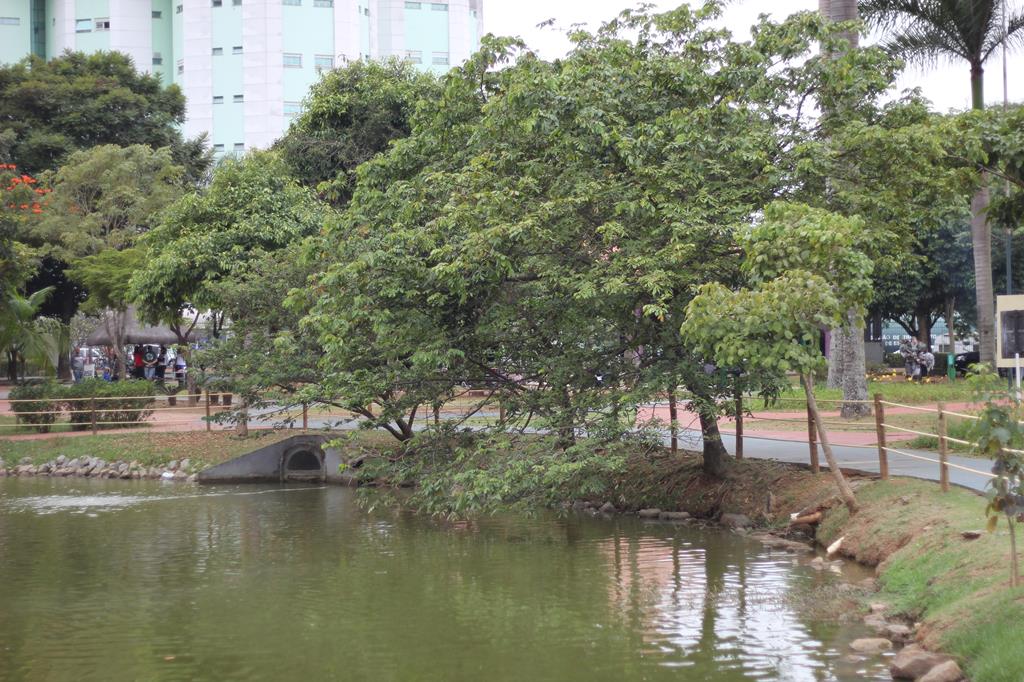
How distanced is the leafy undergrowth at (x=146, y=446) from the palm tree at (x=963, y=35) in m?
15.7

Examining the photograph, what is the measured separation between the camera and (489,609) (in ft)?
41.7

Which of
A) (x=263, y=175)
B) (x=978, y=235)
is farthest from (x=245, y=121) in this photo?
(x=978, y=235)

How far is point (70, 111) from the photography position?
154ft

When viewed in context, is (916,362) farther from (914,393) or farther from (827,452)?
(827,452)

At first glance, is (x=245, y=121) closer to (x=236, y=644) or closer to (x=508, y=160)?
(x=508, y=160)

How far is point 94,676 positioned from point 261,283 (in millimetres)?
14005

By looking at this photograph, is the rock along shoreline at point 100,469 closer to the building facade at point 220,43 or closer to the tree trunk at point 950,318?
the tree trunk at point 950,318

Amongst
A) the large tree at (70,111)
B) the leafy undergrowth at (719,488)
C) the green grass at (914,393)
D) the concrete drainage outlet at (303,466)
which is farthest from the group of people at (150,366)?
the leafy undergrowth at (719,488)

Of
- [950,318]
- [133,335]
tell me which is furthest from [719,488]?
[950,318]

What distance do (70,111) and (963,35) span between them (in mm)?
36197

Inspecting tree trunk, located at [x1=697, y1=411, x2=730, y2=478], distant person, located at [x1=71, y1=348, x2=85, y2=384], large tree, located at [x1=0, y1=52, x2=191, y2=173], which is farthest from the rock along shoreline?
large tree, located at [x1=0, y1=52, x2=191, y2=173]

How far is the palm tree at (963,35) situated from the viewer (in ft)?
77.8

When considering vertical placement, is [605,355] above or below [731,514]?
above

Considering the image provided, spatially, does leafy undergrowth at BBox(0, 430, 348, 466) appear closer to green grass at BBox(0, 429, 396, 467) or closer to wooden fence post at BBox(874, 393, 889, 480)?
green grass at BBox(0, 429, 396, 467)
